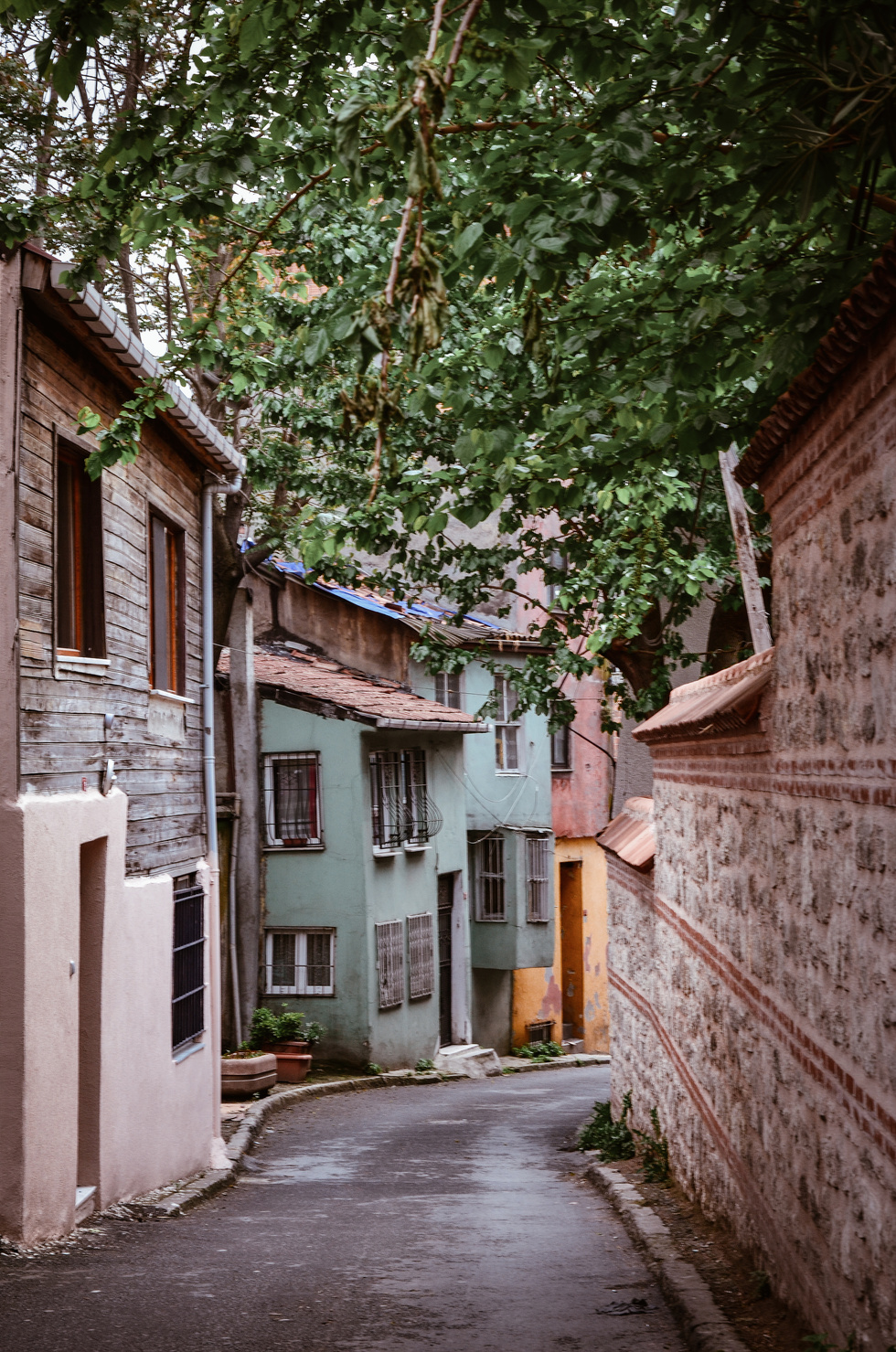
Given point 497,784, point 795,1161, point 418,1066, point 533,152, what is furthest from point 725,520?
point 497,784

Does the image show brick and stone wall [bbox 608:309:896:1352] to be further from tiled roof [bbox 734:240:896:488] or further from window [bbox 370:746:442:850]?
window [bbox 370:746:442:850]

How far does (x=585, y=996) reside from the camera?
3203cm

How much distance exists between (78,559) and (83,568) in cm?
13

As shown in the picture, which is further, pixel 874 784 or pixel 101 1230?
pixel 101 1230

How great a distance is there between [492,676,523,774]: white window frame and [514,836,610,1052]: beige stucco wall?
253 cm

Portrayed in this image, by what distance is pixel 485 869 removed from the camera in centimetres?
2967

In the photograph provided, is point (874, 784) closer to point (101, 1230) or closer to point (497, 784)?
point (101, 1230)

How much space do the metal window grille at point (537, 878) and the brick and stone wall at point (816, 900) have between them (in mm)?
21160

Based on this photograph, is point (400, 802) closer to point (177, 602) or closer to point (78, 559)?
point (177, 602)

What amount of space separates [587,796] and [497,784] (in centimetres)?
343

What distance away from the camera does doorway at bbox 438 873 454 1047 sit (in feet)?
91.5

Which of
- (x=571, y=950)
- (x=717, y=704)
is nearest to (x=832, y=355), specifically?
(x=717, y=704)

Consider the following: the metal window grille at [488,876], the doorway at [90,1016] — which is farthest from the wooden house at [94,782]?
the metal window grille at [488,876]

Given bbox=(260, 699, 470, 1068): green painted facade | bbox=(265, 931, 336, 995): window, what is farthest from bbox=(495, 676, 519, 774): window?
bbox=(265, 931, 336, 995): window
